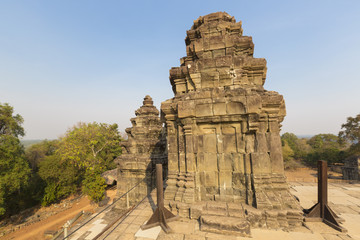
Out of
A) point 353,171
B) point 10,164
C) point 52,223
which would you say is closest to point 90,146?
point 10,164

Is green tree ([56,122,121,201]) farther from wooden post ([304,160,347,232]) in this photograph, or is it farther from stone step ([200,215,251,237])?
wooden post ([304,160,347,232])

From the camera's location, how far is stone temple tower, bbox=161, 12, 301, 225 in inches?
154

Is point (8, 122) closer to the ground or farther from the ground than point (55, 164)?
farther from the ground

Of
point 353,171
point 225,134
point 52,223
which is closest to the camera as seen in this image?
point 225,134

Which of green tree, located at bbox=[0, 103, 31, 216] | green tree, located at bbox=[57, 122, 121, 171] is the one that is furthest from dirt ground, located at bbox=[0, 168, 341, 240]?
green tree, located at bbox=[57, 122, 121, 171]

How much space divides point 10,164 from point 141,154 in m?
13.0

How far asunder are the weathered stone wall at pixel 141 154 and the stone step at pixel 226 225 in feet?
13.2

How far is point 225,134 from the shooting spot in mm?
4332

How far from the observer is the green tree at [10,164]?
462 inches

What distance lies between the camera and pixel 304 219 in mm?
3477

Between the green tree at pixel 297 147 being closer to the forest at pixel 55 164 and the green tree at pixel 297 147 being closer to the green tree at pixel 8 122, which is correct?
the forest at pixel 55 164

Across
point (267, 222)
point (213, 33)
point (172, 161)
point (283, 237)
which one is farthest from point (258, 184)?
point (213, 33)

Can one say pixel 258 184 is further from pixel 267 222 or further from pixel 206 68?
pixel 206 68

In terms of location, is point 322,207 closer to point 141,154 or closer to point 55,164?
point 141,154
